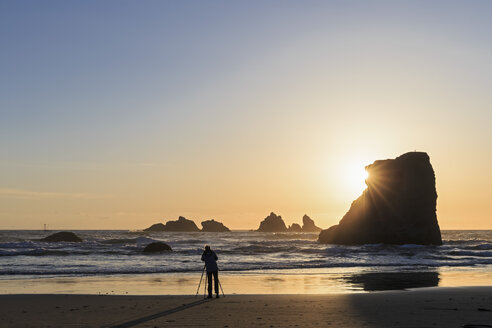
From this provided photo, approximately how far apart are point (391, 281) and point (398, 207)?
52117 millimetres

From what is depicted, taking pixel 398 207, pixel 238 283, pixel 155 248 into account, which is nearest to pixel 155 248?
pixel 155 248

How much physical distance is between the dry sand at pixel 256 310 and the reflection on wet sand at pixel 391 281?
10.6ft

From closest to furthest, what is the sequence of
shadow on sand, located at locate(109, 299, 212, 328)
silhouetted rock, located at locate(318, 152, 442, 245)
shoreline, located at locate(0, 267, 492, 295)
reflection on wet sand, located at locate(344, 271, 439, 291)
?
shadow on sand, located at locate(109, 299, 212, 328)
shoreline, located at locate(0, 267, 492, 295)
reflection on wet sand, located at locate(344, 271, 439, 291)
silhouetted rock, located at locate(318, 152, 442, 245)

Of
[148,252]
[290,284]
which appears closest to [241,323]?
[290,284]

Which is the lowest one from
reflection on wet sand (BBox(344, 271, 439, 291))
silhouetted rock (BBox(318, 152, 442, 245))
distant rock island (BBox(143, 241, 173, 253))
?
reflection on wet sand (BBox(344, 271, 439, 291))

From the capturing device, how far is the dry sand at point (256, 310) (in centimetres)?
1324

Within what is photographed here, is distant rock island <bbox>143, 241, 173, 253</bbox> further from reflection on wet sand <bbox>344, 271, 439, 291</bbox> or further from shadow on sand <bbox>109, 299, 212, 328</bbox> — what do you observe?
shadow on sand <bbox>109, 299, 212, 328</bbox>

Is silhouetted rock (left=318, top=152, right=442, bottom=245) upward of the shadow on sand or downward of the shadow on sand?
A: upward

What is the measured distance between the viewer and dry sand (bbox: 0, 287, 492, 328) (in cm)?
1324

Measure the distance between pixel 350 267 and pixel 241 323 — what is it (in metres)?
24.8

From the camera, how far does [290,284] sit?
2416cm

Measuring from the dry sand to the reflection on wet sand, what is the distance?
10.6 ft

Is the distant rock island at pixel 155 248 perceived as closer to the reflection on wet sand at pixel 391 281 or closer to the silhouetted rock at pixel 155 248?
the silhouetted rock at pixel 155 248

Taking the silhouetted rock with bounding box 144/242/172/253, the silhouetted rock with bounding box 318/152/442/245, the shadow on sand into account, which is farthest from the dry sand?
the silhouetted rock with bounding box 318/152/442/245
